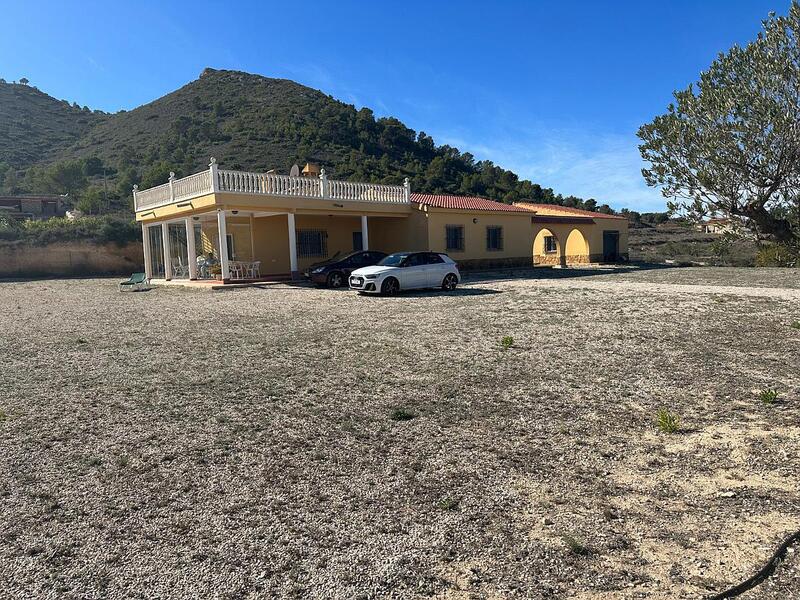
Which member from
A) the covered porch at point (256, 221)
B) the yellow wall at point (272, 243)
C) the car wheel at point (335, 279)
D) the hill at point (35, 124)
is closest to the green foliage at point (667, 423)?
the car wheel at point (335, 279)

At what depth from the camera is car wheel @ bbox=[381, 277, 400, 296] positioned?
51.2ft

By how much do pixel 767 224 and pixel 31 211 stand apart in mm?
58993

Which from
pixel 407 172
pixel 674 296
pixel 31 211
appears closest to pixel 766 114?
pixel 674 296

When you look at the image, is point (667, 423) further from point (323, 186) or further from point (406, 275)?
point (323, 186)

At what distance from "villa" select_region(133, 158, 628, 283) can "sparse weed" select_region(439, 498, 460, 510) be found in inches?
672

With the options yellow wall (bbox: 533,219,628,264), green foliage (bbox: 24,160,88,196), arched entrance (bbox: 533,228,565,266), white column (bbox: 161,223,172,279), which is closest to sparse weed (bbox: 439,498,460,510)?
white column (bbox: 161,223,172,279)

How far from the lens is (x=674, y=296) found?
13.7m

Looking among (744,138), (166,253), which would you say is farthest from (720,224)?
(166,253)

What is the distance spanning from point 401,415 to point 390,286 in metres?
11.0

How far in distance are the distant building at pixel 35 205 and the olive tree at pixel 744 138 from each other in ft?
172

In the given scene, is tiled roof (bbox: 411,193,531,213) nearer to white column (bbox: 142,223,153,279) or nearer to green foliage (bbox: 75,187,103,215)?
white column (bbox: 142,223,153,279)

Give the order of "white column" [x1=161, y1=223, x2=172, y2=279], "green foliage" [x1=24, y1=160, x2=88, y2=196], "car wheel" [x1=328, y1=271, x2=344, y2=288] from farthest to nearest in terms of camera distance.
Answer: "green foliage" [x1=24, y1=160, x2=88, y2=196] → "white column" [x1=161, y1=223, x2=172, y2=279] → "car wheel" [x1=328, y1=271, x2=344, y2=288]

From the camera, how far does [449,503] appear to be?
3.22 meters

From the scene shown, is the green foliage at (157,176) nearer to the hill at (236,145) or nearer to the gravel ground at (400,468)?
the hill at (236,145)
